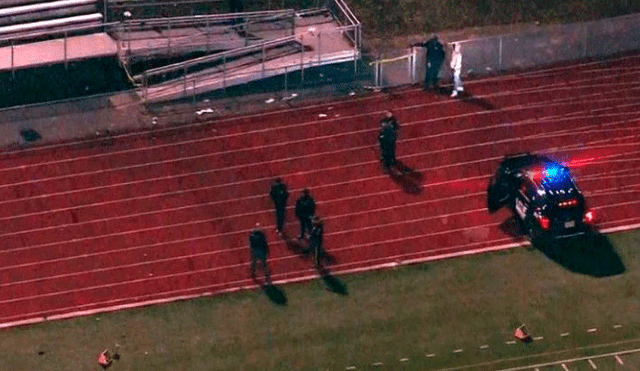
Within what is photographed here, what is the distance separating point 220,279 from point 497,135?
8831 mm

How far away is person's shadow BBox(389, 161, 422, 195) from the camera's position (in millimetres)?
37000

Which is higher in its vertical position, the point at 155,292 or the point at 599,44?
the point at 599,44

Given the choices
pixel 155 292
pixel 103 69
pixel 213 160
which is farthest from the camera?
pixel 103 69

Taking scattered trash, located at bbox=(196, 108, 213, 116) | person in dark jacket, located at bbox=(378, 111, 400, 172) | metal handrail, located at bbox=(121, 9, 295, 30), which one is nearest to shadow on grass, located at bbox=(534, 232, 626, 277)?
person in dark jacket, located at bbox=(378, 111, 400, 172)

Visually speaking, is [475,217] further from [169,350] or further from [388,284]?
[169,350]

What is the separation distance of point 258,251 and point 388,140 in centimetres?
512

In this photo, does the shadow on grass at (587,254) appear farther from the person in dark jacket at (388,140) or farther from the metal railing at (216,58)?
the metal railing at (216,58)

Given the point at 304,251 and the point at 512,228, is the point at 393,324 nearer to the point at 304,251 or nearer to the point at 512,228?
the point at 304,251

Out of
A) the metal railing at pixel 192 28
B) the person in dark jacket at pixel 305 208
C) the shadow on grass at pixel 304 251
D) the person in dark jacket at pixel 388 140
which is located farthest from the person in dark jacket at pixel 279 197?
the metal railing at pixel 192 28

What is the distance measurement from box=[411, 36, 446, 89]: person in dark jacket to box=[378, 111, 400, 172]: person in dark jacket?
3129 mm

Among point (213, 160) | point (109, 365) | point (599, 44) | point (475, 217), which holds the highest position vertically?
point (599, 44)

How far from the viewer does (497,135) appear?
3859 cm

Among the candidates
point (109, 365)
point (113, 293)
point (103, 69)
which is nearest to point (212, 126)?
point (103, 69)

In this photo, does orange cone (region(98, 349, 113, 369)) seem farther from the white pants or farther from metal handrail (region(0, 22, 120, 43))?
the white pants
